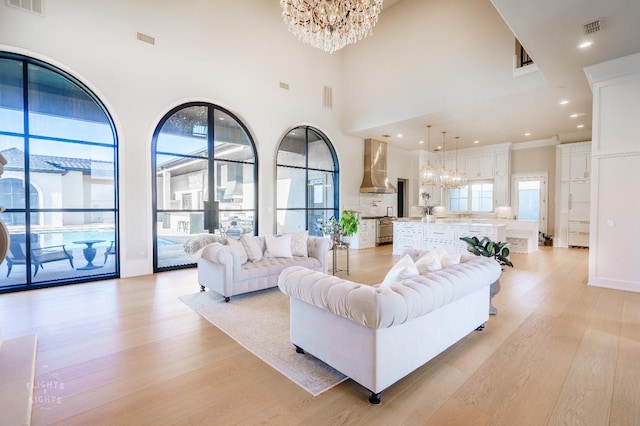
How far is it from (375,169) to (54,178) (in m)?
Answer: 7.66

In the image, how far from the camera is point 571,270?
564 centimetres

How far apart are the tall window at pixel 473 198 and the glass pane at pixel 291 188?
6.33 meters

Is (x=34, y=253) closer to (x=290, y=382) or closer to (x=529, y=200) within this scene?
(x=290, y=382)

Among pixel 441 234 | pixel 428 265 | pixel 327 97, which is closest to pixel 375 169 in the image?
pixel 327 97

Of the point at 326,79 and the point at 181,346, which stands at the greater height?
the point at 326,79

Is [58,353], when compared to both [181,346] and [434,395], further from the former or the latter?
[434,395]

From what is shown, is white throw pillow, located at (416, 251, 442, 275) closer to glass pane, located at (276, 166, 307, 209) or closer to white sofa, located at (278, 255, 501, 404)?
white sofa, located at (278, 255, 501, 404)

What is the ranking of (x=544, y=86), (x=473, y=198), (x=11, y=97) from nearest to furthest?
(x=11, y=97)
(x=544, y=86)
(x=473, y=198)

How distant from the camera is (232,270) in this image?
385 centimetres

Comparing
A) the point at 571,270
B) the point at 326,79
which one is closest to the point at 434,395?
the point at 571,270

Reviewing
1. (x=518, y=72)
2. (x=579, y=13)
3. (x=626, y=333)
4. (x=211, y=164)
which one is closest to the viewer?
(x=626, y=333)

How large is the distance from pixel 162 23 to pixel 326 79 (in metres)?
4.23

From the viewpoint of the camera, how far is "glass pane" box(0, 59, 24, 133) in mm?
4234

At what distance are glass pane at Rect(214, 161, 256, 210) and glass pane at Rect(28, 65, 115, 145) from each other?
6.59 ft
